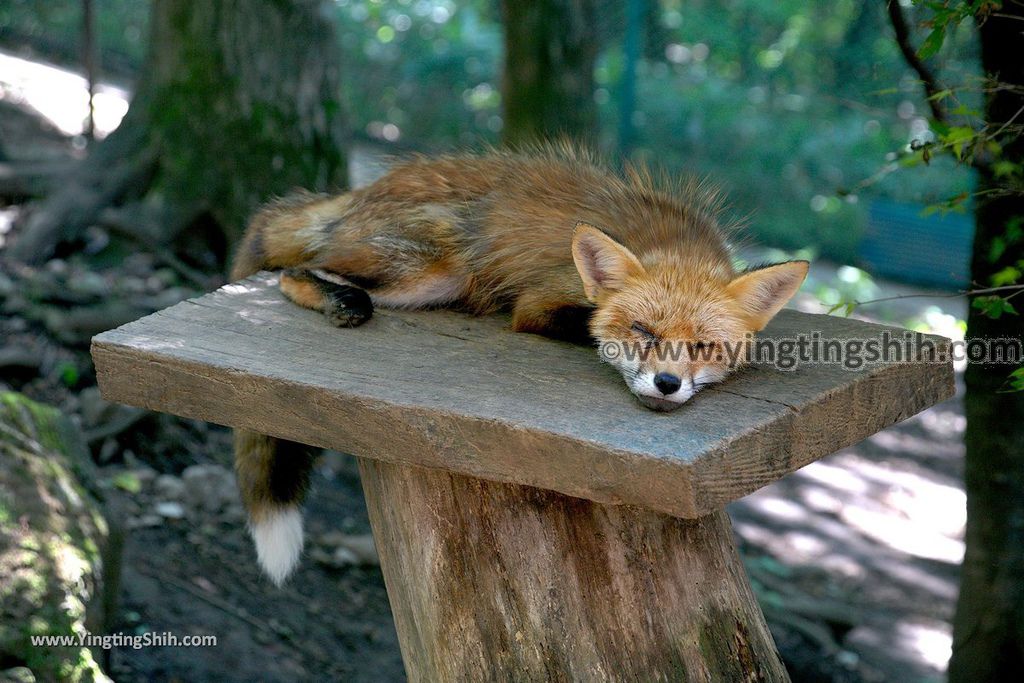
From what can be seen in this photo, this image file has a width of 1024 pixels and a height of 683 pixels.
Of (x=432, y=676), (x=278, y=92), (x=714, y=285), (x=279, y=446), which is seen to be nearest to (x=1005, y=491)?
(x=714, y=285)

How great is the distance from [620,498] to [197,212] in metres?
3.68

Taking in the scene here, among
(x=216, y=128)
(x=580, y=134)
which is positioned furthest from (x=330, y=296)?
(x=580, y=134)

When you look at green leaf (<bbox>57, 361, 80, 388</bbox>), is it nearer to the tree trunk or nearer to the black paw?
the black paw

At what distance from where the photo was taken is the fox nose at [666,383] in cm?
222

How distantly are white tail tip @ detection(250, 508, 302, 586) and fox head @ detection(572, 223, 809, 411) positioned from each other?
107 centimetres

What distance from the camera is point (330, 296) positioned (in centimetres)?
279

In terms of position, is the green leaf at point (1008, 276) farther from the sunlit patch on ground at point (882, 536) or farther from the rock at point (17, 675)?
the rock at point (17, 675)

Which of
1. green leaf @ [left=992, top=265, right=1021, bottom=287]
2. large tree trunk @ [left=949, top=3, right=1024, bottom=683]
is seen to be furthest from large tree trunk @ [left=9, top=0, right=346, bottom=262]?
green leaf @ [left=992, top=265, right=1021, bottom=287]

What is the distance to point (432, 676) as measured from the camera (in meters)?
2.50

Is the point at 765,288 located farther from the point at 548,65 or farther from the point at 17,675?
the point at 548,65

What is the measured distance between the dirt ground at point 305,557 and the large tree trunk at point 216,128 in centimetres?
26

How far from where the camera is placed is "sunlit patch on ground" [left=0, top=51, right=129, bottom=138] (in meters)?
7.18

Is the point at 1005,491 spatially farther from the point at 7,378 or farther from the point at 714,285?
the point at 7,378

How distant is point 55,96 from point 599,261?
21.5 ft
